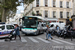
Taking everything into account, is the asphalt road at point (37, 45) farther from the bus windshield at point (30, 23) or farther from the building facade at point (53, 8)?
the building facade at point (53, 8)

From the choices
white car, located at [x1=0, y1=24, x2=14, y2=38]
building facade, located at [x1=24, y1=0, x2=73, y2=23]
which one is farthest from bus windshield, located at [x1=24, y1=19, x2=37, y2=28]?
building facade, located at [x1=24, y1=0, x2=73, y2=23]

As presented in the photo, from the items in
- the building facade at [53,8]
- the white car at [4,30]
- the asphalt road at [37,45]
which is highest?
the building facade at [53,8]

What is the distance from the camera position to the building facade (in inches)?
1752

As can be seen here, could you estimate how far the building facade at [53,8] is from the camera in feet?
146

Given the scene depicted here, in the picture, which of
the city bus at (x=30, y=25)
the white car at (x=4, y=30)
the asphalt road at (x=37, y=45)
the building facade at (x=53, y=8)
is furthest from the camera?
the building facade at (x=53, y=8)

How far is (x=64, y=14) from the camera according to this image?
47.6 meters

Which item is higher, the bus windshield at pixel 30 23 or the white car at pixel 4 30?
the bus windshield at pixel 30 23

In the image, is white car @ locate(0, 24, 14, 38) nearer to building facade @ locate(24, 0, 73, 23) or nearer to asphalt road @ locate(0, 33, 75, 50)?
asphalt road @ locate(0, 33, 75, 50)

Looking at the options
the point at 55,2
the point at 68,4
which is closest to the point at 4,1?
the point at 55,2

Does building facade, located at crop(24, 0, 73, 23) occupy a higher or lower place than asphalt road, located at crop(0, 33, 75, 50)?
higher

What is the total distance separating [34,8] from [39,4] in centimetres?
218

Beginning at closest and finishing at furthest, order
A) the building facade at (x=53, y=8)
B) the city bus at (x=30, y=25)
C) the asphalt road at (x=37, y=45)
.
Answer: the asphalt road at (x=37, y=45) < the city bus at (x=30, y=25) < the building facade at (x=53, y=8)

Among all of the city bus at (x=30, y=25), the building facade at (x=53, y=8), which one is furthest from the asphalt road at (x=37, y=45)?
the building facade at (x=53, y=8)

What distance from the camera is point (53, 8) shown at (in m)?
46.3
